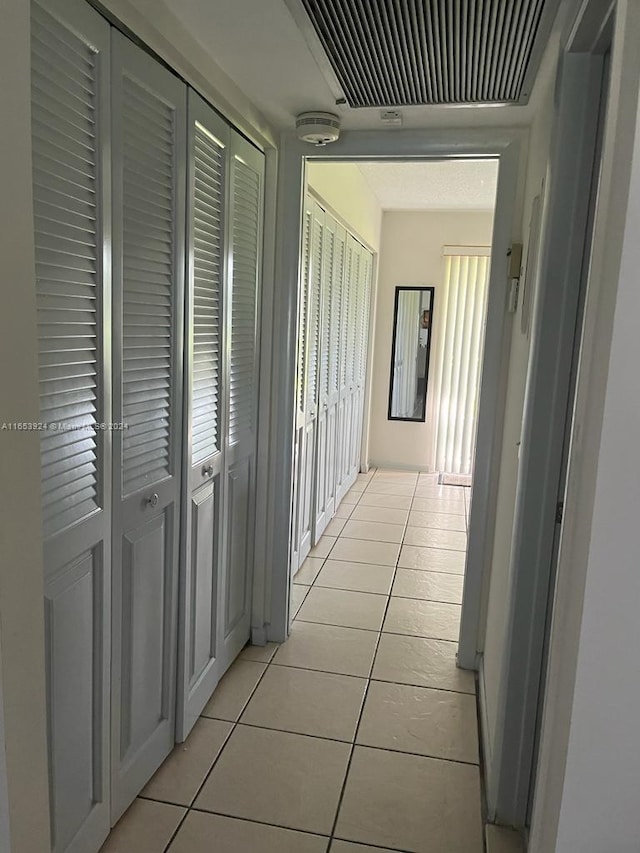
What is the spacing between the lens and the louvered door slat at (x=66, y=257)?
1.28m

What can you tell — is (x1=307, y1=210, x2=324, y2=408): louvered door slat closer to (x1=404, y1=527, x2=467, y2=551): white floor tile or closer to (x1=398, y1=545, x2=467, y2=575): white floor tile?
(x1=398, y1=545, x2=467, y2=575): white floor tile

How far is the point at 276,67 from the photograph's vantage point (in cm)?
198

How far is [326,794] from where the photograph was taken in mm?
2006

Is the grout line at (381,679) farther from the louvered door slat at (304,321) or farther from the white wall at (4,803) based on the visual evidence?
the white wall at (4,803)

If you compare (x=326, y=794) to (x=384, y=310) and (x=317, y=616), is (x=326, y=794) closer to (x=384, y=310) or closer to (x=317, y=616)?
(x=317, y=616)

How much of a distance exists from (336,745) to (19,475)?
64.4 inches

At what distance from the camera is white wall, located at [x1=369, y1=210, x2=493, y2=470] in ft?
19.4

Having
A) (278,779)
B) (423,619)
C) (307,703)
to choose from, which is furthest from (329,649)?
(278,779)

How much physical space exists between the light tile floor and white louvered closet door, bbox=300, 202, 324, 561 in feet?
1.29

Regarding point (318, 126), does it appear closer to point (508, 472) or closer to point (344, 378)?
point (508, 472)

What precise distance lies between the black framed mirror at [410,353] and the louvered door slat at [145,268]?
14.7 feet

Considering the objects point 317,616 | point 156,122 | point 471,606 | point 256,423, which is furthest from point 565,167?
point 317,616

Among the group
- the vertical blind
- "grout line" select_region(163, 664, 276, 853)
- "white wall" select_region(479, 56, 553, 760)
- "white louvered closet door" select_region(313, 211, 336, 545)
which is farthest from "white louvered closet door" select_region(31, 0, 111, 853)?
the vertical blind

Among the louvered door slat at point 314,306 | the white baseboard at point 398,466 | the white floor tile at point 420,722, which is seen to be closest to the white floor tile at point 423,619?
the white floor tile at point 420,722
